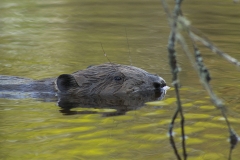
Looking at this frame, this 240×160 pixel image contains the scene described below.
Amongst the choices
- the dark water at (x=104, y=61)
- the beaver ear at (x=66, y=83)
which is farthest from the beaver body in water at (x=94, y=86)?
the dark water at (x=104, y=61)

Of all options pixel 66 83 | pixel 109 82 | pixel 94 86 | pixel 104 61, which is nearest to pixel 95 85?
pixel 94 86

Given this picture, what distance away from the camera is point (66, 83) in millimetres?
7297

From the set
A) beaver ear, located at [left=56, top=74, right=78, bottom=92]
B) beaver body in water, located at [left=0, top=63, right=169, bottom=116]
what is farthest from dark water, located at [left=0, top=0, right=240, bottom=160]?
beaver ear, located at [left=56, top=74, right=78, bottom=92]

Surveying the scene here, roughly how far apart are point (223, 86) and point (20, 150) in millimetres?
3217

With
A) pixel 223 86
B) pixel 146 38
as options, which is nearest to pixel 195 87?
pixel 223 86

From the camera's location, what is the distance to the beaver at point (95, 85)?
7.21 meters

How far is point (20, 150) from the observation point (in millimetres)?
4887

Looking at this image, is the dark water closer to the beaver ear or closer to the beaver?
the beaver

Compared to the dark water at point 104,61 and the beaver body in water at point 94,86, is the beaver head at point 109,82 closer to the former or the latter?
the beaver body in water at point 94,86

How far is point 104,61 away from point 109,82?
80.1 inches

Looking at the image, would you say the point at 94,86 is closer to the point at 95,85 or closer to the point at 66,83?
the point at 95,85

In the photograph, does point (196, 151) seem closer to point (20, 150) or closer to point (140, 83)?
point (20, 150)

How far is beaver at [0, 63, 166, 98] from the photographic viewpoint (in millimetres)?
7211

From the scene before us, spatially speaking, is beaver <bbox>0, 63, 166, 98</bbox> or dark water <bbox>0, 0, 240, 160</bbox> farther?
beaver <bbox>0, 63, 166, 98</bbox>
